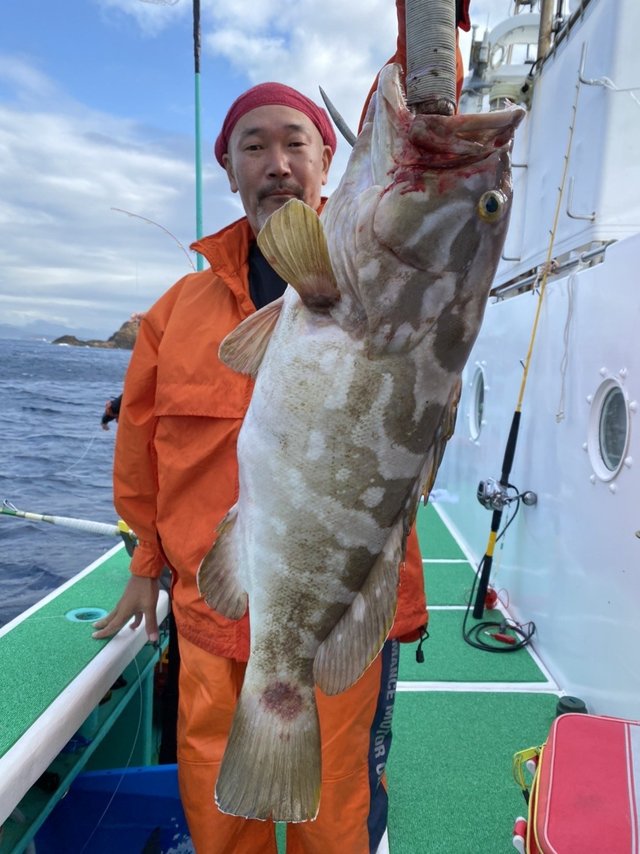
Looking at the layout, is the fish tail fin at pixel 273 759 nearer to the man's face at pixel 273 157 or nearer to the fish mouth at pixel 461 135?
the fish mouth at pixel 461 135

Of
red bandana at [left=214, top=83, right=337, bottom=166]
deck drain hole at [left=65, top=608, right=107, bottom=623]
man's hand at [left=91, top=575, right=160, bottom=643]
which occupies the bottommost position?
deck drain hole at [left=65, top=608, right=107, bottom=623]

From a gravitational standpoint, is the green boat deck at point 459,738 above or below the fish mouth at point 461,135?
below

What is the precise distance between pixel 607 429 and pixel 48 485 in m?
13.4

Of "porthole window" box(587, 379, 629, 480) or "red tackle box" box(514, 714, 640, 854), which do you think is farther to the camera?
"porthole window" box(587, 379, 629, 480)

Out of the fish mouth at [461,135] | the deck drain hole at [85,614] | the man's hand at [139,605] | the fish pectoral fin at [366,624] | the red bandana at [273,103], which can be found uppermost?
the red bandana at [273,103]

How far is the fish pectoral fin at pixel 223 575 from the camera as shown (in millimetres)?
1623

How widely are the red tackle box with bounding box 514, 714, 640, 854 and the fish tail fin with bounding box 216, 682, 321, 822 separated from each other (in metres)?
0.65

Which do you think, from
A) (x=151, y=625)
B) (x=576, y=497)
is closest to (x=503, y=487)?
(x=576, y=497)

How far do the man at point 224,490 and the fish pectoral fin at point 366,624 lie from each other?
0.42 m

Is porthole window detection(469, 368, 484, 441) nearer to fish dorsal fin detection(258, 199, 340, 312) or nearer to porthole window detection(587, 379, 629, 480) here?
porthole window detection(587, 379, 629, 480)

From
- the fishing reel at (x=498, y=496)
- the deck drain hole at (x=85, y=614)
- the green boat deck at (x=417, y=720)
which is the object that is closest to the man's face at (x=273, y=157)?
the green boat deck at (x=417, y=720)

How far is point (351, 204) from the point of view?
143cm

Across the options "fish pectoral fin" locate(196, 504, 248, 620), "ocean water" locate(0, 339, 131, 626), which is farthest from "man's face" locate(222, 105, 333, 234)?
"ocean water" locate(0, 339, 131, 626)

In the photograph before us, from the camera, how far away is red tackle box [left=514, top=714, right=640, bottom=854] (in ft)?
5.39
